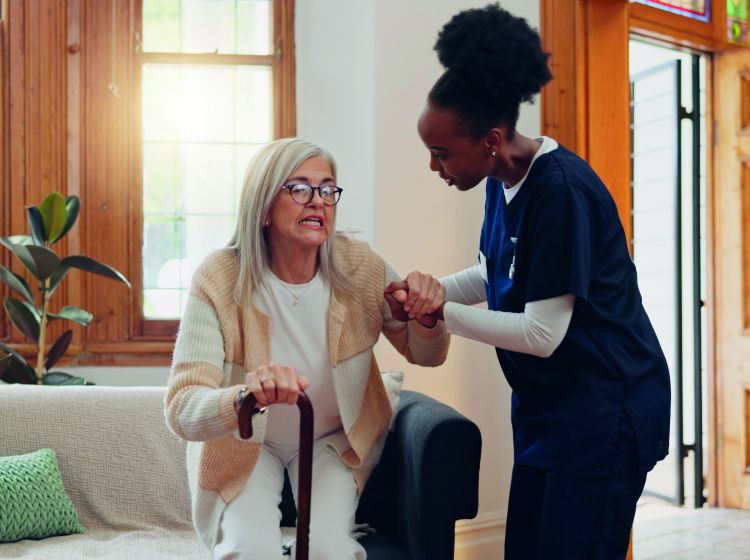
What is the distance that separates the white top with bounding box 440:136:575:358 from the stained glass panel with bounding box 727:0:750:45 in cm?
280

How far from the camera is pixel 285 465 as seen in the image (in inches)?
77.8

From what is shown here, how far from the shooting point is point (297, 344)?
1.91 metres

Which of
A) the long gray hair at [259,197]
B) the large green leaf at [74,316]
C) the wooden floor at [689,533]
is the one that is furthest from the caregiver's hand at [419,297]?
the wooden floor at [689,533]

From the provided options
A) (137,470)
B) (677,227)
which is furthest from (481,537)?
(677,227)

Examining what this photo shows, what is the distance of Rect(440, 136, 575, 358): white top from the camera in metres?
1.58

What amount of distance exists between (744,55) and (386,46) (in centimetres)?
218

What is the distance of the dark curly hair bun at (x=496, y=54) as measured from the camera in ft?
5.30

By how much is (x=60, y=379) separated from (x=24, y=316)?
0.94 ft

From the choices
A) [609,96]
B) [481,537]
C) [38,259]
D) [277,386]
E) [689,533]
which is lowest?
[689,533]

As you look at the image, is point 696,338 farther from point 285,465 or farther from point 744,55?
point 285,465

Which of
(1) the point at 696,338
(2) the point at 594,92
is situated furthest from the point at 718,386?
(2) the point at 594,92

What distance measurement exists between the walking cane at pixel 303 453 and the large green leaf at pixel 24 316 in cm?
226

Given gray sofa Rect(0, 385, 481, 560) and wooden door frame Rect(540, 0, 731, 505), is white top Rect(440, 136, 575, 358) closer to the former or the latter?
gray sofa Rect(0, 385, 481, 560)

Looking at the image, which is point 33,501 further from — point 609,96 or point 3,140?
point 609,96
